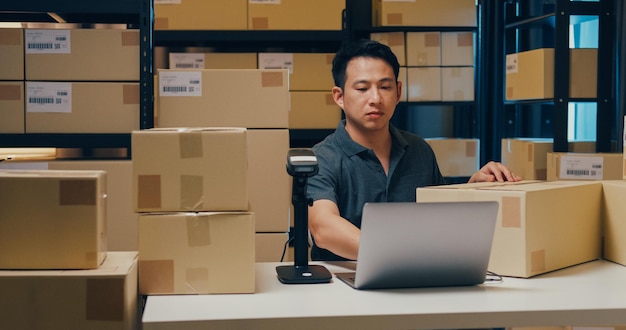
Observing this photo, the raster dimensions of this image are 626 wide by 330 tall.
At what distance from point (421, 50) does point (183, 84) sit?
129 centimetres

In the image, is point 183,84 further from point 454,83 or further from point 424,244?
point 454,83

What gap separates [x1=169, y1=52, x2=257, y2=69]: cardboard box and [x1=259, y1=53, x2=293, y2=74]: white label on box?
0.03m

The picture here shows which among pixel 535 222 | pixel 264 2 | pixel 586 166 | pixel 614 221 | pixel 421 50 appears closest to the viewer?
pixel 535 222

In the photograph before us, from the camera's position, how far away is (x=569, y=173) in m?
2.71

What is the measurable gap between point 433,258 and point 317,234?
54cm

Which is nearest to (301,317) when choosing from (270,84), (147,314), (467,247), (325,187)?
(147,314)

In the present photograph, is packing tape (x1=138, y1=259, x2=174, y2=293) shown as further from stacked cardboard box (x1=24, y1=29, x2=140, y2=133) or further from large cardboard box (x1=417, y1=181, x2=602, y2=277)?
stacked cardboard box (x1=24, y1=29, x2=140, y2=133)

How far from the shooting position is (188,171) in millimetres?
1482

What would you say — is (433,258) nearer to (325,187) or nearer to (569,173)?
(325,187)

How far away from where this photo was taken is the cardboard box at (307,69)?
3082 millimetres

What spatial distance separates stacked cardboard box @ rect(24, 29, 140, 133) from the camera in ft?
8.45

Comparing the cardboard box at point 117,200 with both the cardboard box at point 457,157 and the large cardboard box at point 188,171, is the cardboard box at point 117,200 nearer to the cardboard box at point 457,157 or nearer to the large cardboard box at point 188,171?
the large cardboard box at point 188,171

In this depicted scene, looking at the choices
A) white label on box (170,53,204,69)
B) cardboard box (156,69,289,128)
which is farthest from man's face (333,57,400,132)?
white label on box (170,53,204,69)

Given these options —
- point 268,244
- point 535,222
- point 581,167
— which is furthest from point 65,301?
point 581,167
